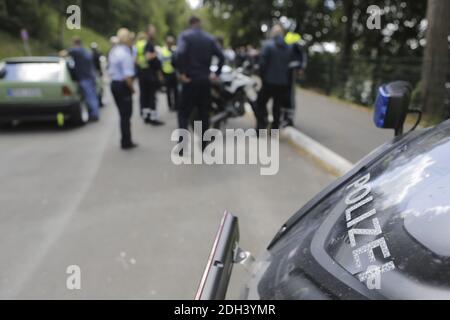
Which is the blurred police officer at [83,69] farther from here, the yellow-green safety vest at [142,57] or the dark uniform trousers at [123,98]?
the dark uniform trousers at [123,98]

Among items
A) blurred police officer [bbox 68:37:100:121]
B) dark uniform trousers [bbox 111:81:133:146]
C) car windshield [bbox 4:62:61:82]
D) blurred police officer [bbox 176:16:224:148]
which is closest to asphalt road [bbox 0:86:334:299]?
dark uniform trousers [bbox 111:81:133:146]

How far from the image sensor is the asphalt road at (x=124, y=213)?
3457 millimetres

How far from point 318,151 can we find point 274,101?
1561 mm

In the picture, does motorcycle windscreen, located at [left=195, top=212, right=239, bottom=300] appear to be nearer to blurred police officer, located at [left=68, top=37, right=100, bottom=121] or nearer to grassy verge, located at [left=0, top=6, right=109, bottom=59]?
blurred police officer, located at [left=68, top=37, right=100, bottom=121]

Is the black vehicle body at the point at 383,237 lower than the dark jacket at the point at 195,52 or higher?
lower

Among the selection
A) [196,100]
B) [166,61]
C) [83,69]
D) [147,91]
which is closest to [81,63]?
[83,69]

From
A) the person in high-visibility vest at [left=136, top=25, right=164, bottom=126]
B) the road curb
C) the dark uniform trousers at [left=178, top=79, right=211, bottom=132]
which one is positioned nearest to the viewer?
the road curb

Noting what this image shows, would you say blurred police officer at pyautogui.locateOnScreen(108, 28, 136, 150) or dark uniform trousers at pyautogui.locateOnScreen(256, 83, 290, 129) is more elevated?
blurred police officer at pyautogui.locateOnScreen(108, 28, 136, 150)

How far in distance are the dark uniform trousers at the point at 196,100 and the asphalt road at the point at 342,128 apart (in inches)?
81.6

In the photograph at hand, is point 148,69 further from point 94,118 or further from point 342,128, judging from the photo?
point 342,128

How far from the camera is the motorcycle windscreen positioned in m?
1.59

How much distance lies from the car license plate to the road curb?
16.0 feet

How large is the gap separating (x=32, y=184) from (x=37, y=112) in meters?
3.98

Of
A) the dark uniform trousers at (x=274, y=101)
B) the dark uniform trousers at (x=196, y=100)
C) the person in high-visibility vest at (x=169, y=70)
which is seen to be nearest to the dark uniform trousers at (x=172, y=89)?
the person in high-visibility vest at (x=169, y=70)
